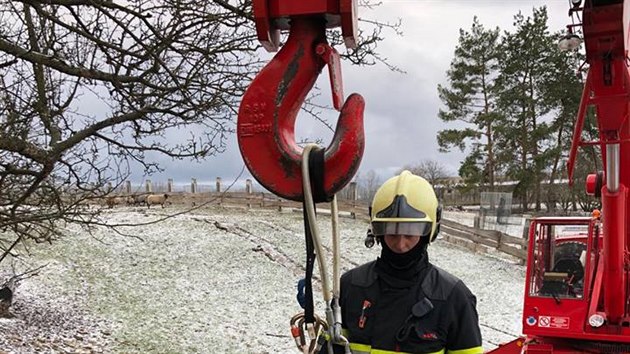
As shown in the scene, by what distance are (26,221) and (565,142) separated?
2771cm

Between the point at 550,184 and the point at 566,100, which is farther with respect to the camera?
the point at 550,184

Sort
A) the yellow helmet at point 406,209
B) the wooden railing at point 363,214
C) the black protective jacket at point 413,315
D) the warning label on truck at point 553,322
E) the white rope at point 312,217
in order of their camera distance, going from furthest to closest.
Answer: the wooden railing at point 363,214
the warning label on truck at point 553,322
the yellow helmet at point 406,209
the black protective jacket at point 413,315
the white rope at point 312,217

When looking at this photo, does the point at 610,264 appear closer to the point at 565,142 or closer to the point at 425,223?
the point at 425,223

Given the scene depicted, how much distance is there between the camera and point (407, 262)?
2.49 metres

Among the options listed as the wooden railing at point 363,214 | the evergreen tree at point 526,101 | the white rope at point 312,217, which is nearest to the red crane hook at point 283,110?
the white rope at point 312,217

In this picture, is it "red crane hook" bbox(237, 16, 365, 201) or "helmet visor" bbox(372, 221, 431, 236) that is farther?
"helmet visor" bbox(372, 221, 431, 236)

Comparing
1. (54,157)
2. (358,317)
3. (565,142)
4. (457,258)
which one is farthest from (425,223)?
(565,142)

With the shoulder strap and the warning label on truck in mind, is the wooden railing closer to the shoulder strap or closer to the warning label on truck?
the warning label on truck

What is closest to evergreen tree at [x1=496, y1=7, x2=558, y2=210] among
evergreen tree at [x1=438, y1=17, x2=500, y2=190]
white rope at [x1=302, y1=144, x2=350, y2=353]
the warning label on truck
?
evergreen tree at [x1=438, y1=17, x2=500, y2=190]

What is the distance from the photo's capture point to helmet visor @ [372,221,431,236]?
2.46 m

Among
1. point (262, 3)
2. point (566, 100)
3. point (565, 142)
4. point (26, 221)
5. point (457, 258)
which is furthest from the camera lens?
point (565, 142)

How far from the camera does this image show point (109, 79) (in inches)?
211

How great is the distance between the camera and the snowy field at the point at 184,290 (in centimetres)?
1039

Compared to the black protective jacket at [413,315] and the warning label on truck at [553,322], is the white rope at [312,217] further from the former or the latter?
the warning label on truck at [553,322]
